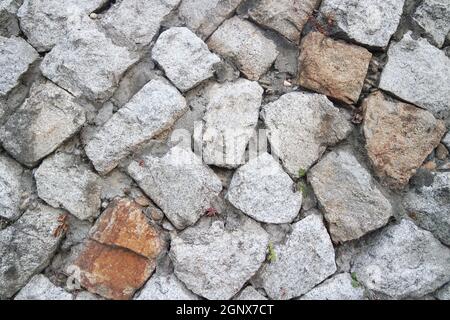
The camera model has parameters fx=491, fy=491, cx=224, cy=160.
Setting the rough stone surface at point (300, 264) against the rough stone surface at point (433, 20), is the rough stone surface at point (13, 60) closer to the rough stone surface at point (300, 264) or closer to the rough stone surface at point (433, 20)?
the rough stone surface at point (300, 264)

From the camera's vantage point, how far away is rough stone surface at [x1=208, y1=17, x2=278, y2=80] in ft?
7.74

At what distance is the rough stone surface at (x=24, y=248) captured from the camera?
218cm

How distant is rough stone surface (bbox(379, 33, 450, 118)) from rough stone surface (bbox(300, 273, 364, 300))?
0.90 meters

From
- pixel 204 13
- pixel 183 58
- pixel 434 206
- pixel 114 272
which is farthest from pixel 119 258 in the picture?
pixel 434 206

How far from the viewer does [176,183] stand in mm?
2240

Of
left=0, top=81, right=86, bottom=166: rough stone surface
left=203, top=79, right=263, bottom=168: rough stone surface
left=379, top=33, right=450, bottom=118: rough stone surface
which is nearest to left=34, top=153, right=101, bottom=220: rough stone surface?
left=0, top=81, right=86, bottom=166: rough stone surface

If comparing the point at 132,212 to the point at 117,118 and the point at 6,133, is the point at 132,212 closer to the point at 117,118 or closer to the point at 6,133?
the point at 117,118

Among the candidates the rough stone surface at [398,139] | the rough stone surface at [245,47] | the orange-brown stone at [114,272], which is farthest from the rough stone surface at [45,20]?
the rough stone surface at [398,139]

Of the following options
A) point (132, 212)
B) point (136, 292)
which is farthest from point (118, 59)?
point (136, 292)

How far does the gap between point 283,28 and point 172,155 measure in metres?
0.82

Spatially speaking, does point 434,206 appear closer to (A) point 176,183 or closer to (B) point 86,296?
(A) point 176,183

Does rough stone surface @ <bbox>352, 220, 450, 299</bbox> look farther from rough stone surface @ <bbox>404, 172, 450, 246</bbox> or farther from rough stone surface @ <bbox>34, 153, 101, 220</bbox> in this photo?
rough stone surface @ <bbox>34, 153, 101, 220</bbox>

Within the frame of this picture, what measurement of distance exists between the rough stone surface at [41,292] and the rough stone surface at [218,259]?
1.72 feet

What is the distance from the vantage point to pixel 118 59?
7.54ft
